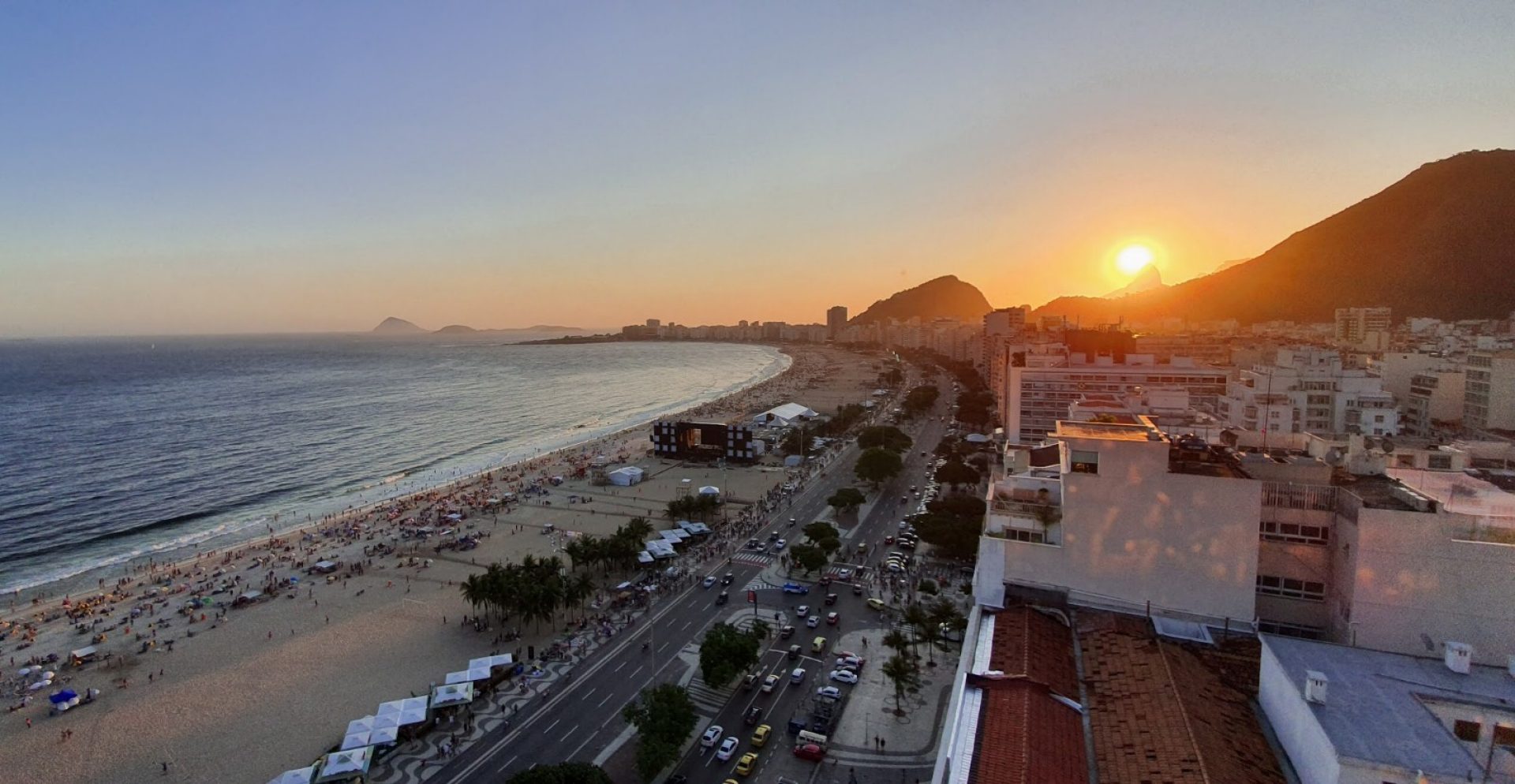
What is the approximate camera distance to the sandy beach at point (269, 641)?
23141mm

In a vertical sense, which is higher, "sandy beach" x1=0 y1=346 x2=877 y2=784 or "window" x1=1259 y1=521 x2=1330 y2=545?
"window" x1=1259 y1=521 x2=1330 y2=545

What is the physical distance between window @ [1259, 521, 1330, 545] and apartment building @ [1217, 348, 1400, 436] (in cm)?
3659

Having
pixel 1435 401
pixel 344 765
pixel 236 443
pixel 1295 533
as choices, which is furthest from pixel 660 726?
pixel 236 443

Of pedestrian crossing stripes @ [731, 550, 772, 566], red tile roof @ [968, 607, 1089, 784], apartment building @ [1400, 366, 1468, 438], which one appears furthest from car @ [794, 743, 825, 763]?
apartment building @ [1400, 366, 1468, 438]

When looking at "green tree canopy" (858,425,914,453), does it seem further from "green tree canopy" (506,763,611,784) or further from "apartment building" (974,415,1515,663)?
"green tree canopy" (506,763,611,784)

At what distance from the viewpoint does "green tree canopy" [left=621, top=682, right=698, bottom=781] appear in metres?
19.0

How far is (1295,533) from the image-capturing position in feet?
57.5

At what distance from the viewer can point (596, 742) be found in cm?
2197

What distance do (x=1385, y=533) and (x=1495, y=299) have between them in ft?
508

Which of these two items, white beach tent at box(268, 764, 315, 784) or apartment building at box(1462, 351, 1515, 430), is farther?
apartment building at box(1462, 351, 1515, 430)

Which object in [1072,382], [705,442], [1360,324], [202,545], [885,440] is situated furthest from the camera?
[1360,324]

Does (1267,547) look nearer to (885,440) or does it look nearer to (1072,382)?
(1072,382)

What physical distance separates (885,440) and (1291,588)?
4416 centimetres

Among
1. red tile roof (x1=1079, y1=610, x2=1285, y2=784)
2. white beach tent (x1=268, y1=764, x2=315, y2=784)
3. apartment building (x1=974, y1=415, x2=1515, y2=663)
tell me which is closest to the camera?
red tile roof (x1=1079, y1=610, x2=1285, y2=784)
